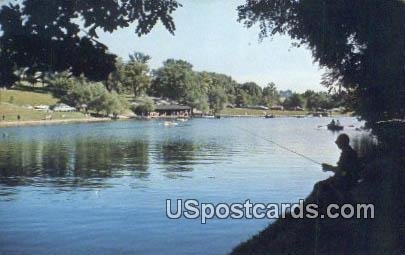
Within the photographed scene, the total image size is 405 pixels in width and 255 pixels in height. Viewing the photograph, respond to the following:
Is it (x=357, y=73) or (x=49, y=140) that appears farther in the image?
(x=49, y=140)

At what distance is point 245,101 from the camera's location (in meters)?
73.6

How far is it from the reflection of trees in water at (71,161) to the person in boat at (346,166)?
14.2 meters

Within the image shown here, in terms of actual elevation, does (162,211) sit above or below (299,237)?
→ below

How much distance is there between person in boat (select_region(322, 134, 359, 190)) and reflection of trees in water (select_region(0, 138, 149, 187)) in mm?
14198

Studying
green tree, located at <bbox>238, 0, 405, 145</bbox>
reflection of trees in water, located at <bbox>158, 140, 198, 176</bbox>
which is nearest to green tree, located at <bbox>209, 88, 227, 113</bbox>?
reflection of trees in water, located at <bbox>158, 140, 198, 176</bbox>

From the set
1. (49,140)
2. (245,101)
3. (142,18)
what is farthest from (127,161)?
(245,101)

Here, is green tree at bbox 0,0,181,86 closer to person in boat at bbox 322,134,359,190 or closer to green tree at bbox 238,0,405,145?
person in boat at bbox 322,134,359,190

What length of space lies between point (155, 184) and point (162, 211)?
5.62 metres

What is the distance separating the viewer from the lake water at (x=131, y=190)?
1079 cm

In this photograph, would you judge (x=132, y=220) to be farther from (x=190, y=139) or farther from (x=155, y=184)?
(x=190, y=139)

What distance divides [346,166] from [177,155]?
24565mm

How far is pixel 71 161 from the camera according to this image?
93.4 feet

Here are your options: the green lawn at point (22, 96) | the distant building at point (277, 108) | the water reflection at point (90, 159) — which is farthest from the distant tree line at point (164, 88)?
the water reflection at point (90, 159)

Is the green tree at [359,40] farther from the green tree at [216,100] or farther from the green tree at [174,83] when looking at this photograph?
the green tree at [216,100]
